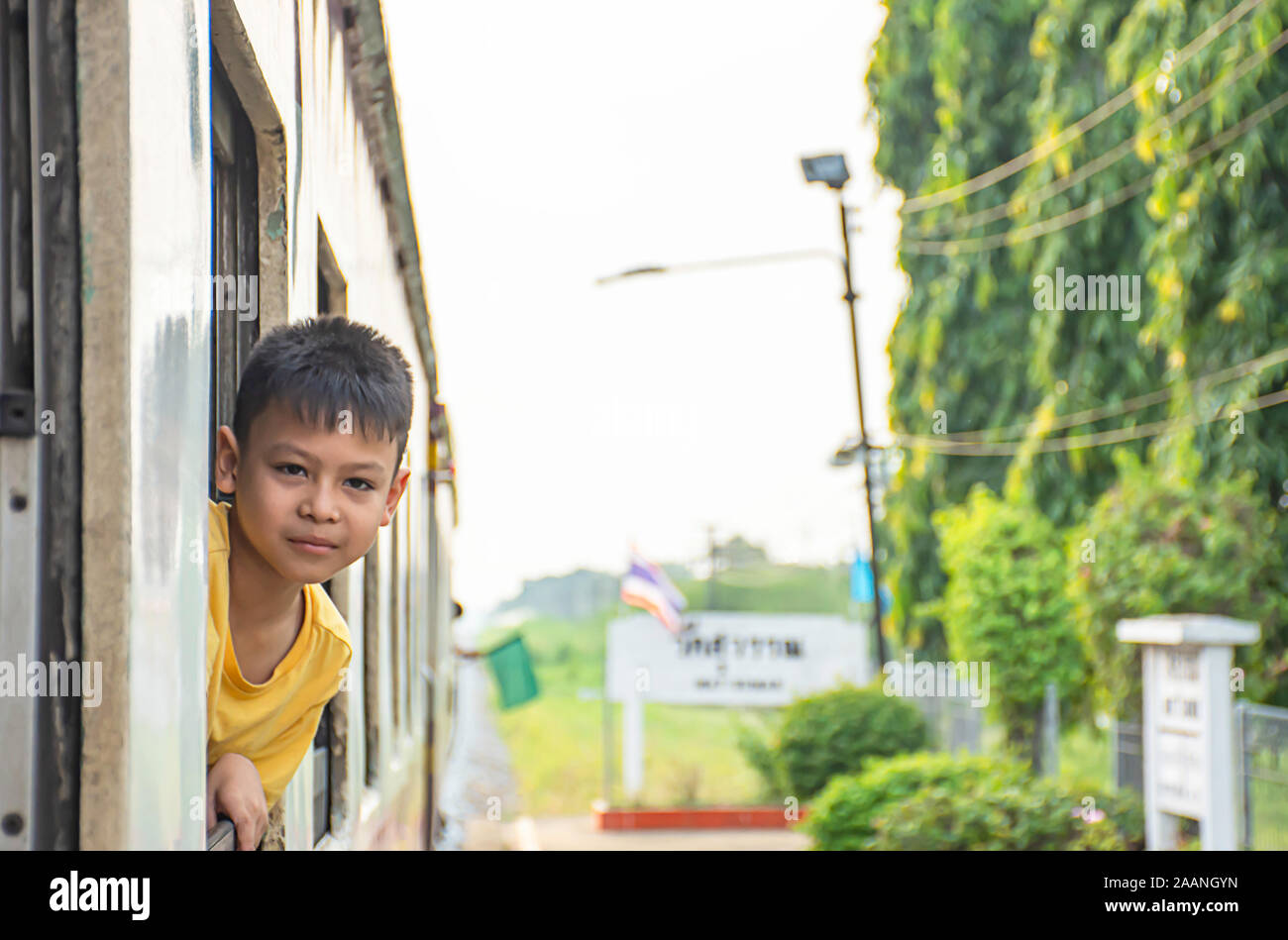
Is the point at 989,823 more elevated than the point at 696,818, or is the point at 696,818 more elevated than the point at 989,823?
the point at 989,823

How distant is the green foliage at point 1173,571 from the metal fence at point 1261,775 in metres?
2.00

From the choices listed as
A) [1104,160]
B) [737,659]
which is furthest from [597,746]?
[1104,160]

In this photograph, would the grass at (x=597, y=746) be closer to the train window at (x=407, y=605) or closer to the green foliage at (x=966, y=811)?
the green foliage at (x=966, y=811)

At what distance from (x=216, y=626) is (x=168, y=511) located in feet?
1.03

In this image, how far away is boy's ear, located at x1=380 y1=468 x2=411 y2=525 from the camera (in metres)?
1.63

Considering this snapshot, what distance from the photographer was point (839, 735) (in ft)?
35.6

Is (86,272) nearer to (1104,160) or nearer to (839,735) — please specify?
(839,735)

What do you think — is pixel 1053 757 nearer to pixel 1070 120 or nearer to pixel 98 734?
pixel 1070 120

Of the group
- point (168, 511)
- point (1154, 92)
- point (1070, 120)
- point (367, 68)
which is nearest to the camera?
point (168, 511)

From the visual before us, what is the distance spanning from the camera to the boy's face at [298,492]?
150 centimetres

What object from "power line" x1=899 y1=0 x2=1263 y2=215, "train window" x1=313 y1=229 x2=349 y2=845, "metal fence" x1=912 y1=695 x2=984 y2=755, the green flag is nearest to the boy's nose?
"train window" x1=313 y1=229 x2=349 y2=845

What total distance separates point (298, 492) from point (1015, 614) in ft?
33.9

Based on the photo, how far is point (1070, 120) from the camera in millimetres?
13844
